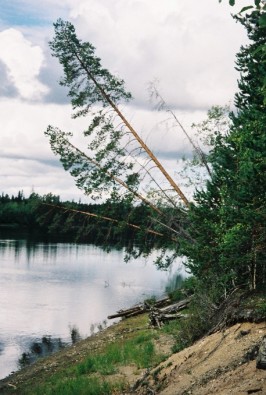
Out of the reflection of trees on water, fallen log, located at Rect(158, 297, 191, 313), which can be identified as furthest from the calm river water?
fallen log, located at Rect(158, 297, 191, 313)

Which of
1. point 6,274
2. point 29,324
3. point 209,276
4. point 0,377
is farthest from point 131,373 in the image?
point 6,274

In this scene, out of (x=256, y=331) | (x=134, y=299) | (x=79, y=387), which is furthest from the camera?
(x=134, y=299)

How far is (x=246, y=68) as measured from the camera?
87.2 ft

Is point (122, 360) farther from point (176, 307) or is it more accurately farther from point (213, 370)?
point (176, 307)

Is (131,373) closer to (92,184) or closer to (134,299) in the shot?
(92,184)

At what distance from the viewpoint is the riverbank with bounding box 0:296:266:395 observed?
11758 mm

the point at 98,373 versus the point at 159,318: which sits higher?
the point at 159,318

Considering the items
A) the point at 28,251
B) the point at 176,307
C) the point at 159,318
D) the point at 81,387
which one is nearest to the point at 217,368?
the point at 81,387

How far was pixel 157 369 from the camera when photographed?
14367 millimetres

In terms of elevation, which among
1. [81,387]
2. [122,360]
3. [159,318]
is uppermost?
[159,318]

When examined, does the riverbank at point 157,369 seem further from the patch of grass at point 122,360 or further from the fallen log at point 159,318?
the fallen log at point 159,318

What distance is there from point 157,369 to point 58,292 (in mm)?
31921

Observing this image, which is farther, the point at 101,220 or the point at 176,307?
the point at 101,220

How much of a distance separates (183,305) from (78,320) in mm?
10628
